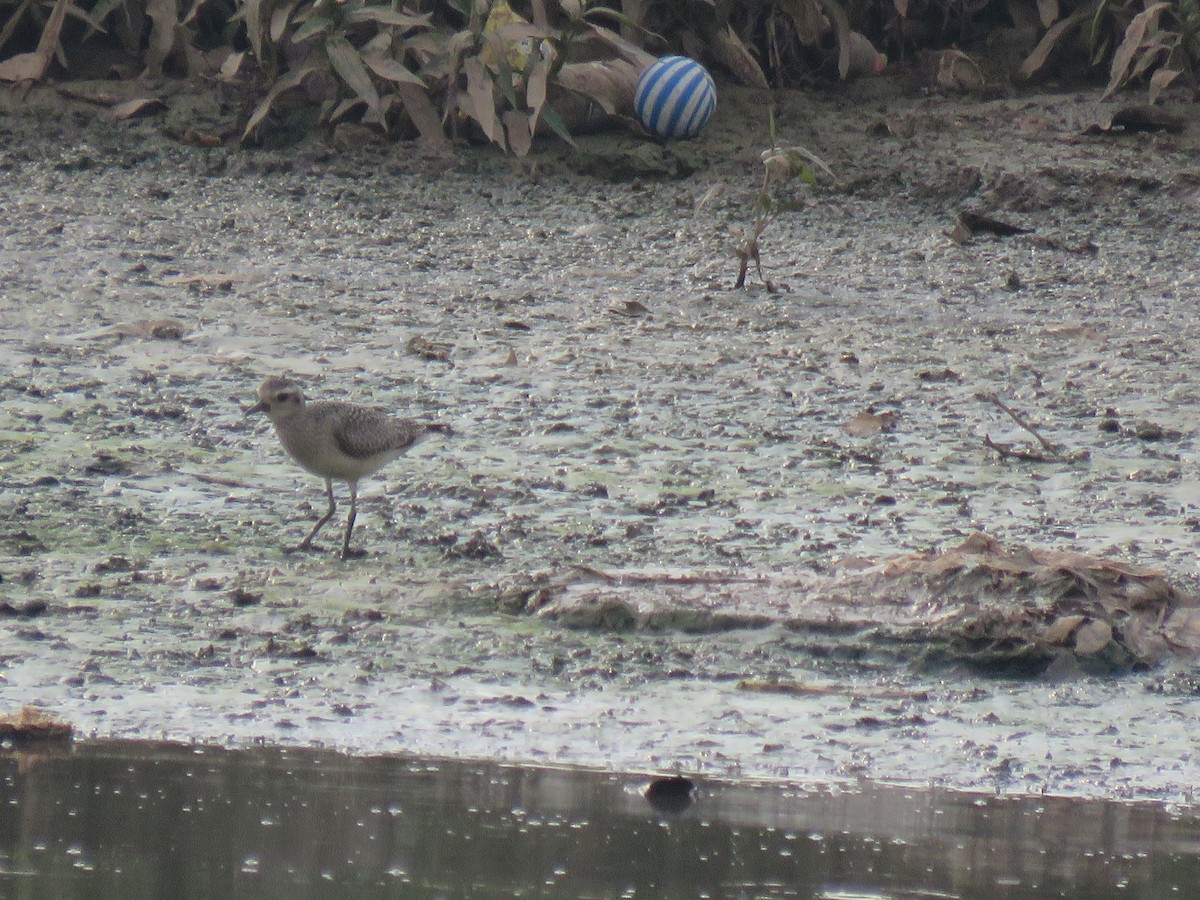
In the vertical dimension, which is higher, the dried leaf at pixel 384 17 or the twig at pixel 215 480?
the dried leaf at pixel 384 17

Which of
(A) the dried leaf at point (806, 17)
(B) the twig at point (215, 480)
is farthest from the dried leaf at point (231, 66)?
(B) the twig at point (215, 480)

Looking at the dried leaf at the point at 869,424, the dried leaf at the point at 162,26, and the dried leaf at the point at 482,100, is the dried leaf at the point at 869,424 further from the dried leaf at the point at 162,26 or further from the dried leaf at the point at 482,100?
the dried leaf at the point at 162,26

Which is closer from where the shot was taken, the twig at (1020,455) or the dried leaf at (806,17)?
the twig at (1020,455)

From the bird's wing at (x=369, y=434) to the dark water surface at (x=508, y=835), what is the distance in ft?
5.52

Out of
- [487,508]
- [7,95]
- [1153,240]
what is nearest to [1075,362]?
[1153,240]

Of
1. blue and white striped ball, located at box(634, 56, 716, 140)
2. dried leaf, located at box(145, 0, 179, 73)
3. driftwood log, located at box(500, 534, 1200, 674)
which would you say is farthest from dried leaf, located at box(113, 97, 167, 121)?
driftwood log, located at box(500, 534, 1200, 674)

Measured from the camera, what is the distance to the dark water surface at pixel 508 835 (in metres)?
3.63

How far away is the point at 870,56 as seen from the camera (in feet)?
40.3

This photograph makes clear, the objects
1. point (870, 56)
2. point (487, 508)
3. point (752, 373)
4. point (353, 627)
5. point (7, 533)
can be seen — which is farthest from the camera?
point (870, 56)

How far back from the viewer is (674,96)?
427 inches

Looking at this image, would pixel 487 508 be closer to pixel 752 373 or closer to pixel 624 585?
pixel 624 585

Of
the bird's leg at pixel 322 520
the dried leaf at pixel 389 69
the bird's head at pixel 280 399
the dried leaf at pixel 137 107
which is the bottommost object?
the dried leaf at pixel 137 107

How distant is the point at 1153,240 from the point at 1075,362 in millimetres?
2109

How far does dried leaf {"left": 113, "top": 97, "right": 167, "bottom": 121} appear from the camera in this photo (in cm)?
1136
